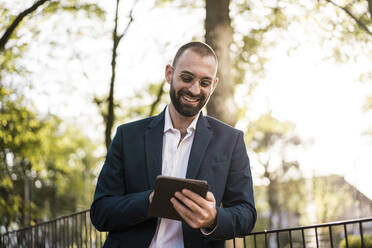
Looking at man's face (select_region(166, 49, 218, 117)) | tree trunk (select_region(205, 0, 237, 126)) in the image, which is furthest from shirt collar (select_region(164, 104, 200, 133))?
tree trunk (select_region(205, 0, 237, 126))

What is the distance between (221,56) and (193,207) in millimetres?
5218

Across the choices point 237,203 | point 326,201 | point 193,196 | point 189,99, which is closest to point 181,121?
point 189,99

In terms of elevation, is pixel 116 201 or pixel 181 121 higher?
pixel 181 121

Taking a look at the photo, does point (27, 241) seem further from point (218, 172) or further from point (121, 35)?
point (218, 172)

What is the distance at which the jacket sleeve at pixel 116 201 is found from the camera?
2.58 meters

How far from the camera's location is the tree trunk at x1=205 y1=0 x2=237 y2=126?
23.3 feet

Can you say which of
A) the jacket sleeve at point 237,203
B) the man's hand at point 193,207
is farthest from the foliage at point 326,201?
the man's hand at point 193,207

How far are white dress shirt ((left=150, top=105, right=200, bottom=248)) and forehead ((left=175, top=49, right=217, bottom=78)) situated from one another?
13.9 inches

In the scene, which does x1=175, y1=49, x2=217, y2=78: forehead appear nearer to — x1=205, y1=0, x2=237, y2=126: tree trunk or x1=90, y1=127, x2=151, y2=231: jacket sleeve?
x1=90, y1=127, x2=151, y2=231: jacket sleeve

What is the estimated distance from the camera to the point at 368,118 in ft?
46.0

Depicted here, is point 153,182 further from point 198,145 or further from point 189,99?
point 189,99

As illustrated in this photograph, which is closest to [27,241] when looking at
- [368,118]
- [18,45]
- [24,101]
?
[24,101]

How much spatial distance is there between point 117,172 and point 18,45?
9148mm

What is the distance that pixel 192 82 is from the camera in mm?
2807
